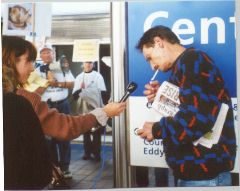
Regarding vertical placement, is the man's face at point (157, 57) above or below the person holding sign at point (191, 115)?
above

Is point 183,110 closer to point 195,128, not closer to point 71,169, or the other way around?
point 195,128

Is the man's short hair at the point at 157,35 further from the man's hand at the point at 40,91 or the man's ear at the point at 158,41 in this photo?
the man's hand at the point at 40,91

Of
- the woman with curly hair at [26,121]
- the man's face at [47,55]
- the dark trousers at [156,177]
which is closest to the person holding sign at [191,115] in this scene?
the dark trousers at [156,177]

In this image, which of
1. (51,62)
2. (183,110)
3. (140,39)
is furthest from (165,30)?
(51,62)

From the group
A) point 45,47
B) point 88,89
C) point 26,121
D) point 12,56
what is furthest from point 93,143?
point 12,56

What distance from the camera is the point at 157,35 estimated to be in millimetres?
3498

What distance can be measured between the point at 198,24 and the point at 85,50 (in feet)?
3.80

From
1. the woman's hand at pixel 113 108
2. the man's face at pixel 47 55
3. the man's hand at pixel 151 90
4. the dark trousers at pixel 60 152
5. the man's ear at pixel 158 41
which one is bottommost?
the dark trousers at pixel 60 152

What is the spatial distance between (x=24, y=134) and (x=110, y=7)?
5.01 feet

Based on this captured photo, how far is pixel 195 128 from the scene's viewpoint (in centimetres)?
347

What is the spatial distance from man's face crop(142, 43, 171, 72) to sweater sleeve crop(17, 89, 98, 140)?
0.81m

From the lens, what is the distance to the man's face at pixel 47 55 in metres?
3.45

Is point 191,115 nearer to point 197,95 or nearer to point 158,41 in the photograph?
point 197,95

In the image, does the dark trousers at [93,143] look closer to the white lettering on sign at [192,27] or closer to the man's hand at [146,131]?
the man's hand at [146,131]
